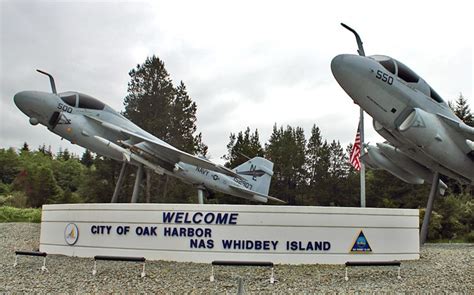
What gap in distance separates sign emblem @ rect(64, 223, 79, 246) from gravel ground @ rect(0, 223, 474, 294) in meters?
1.08

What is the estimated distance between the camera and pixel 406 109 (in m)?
12.4

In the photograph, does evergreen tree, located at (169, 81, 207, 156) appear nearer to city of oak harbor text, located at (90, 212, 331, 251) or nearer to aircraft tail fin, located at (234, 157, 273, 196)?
aircraft tail fin, located at (234, 157, 273, 196)

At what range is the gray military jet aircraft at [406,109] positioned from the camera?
1202 cm

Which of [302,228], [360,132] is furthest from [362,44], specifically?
[360,132]


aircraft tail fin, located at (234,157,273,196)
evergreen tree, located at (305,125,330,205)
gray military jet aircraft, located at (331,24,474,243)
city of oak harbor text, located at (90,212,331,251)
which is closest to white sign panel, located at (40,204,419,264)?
city of oak harbor text, located at (90,212,331,251)

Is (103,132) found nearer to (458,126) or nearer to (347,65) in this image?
(347,65)

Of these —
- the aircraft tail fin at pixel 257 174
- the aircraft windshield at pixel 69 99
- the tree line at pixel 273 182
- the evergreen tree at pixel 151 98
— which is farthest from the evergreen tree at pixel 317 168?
the aircraft windshield at pixel 69 99

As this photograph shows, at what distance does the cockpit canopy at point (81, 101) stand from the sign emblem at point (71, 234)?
4.82m

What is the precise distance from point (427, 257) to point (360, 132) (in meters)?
8.53

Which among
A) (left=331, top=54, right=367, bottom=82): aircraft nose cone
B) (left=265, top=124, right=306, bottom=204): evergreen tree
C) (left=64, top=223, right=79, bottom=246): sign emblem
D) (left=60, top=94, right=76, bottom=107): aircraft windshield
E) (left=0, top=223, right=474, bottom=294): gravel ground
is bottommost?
(left=0, top=223, right=474, bottom=294): gravel ground

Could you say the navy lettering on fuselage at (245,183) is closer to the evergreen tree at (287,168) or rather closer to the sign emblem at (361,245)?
the sign emblem at (361,245)

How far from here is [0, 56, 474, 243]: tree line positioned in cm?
3262

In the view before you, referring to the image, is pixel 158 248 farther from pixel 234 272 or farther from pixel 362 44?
pixel 362 44

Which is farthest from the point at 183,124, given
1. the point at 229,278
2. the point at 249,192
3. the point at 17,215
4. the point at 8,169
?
the point at 8,169
